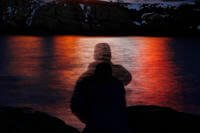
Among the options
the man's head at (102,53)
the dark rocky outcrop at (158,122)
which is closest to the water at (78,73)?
the dark rocky outcrop at (158,122)

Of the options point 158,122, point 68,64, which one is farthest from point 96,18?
point 158,122

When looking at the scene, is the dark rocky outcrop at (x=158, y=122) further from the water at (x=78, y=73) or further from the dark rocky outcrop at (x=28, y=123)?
the water at (x=78, y=73)

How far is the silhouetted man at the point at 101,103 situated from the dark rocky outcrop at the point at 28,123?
A: 101 cm

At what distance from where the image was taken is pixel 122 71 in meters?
6.57

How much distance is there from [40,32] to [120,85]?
43.3m

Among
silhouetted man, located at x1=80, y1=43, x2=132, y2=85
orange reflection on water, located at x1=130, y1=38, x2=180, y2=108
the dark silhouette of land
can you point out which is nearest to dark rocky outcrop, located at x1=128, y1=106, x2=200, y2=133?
silhouetted man, located at x1=80, y1=43, x2=132, y2=85

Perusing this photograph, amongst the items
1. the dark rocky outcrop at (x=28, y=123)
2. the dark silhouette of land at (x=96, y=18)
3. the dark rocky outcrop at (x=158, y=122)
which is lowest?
the dark silhouette of land at (x=96, y=18)

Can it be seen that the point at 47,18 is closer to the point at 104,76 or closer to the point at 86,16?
the point at 86,16

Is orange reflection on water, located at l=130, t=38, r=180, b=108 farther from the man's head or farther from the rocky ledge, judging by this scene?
the man's head

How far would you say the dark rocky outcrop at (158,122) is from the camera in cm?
786

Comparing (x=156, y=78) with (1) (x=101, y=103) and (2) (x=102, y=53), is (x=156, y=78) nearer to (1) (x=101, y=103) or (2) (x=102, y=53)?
(2) (x=102, y=53)

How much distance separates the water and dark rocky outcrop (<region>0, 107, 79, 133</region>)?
14.6 ft

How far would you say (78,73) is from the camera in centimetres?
2320

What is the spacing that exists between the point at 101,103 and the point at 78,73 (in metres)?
17.0
